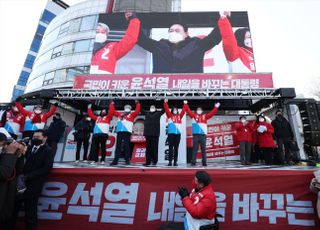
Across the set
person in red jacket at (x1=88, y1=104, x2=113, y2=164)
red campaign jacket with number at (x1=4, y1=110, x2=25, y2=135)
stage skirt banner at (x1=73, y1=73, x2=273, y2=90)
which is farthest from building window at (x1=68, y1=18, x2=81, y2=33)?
person in red jacket at (x1=88, y1=104, x2=113, y2=164)

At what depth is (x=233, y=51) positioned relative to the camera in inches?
467

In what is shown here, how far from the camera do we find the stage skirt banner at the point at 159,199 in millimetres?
3338

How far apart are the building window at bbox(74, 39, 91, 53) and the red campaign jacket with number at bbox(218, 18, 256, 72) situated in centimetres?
1766

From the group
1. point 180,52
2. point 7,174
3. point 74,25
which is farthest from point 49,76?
point 7,174

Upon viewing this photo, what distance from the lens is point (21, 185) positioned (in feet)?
9.78

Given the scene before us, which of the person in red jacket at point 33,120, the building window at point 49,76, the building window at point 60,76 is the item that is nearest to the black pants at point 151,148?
the person in red jacket at point 33,120

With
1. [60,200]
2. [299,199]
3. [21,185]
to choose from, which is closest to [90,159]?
[60,200]

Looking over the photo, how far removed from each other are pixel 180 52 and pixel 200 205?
35.1 ft

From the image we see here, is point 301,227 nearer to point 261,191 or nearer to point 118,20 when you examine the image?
point 261,191

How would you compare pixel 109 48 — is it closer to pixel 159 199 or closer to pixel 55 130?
pixel 55 130

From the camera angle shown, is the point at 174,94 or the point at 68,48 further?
the point at 68,48

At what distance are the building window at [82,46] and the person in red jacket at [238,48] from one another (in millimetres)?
17419

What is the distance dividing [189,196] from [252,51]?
11.6m

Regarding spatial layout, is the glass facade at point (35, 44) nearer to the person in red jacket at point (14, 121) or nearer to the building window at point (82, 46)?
the building window at point (82, 46)
